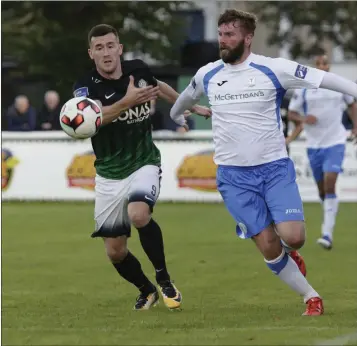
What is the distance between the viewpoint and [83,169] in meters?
22.9

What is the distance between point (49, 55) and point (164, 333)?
23.1 meters

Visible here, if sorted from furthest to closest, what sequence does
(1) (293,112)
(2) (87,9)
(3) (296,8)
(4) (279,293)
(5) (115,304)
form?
(3) (296,8)
(2) (87,9)
(1) (293,112)
(4) (279,293)
(5) (115,304)

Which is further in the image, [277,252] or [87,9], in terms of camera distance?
[87,9]

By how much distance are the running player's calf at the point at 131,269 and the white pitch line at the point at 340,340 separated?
2507mm

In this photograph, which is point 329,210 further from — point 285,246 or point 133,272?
point 285,246

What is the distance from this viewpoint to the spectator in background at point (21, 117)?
24.2 metres

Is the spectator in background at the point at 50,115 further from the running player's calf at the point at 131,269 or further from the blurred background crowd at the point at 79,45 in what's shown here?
the running player's calf at the point at 131,269

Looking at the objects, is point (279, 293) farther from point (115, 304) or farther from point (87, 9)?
point (87, 9)

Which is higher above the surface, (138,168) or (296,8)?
(138,168)

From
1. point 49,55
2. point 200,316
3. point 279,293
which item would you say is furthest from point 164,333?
point 49,55

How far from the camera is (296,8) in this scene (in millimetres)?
39781

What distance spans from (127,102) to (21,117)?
14.8 metres

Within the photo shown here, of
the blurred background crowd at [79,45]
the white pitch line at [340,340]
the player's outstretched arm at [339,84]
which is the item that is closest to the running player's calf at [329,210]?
the player's outstretched arm at [339,84]

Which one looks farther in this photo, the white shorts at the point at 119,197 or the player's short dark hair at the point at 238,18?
the white shorts at the point at 119,197
